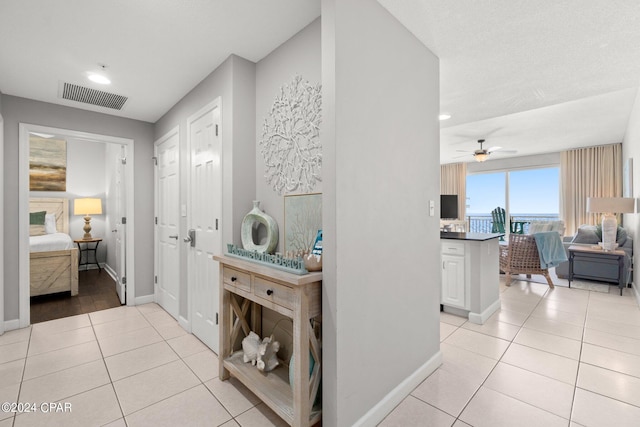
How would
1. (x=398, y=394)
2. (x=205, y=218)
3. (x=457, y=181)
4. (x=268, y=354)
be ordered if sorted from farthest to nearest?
(x=457, y=181), (x=205, y=218), (x=268, y=354), (x=398, y=394)

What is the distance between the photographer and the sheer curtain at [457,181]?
7.96 metres

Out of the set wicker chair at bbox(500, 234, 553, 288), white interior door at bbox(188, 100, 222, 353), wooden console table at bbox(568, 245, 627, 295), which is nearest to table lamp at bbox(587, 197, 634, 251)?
wooden console table at bbox(568, 245, 627, 295)

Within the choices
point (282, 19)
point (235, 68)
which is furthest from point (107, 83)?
point (282, 19)

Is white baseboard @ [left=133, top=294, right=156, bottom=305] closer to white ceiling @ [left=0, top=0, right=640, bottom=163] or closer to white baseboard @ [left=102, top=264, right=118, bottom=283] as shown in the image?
white baseboard @ [left=102, top=264, right=118, bottom=283]

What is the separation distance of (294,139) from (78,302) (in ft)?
12.7

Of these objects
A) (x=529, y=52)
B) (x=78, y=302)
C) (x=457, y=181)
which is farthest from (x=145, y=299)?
(x=457, y=181)

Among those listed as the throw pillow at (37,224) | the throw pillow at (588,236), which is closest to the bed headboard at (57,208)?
the throw pillow at (37,224)

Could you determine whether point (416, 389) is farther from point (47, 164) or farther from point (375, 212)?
point (47, 164)

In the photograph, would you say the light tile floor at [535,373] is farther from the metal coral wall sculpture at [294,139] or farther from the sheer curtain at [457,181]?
the sheer curtain at [457,181]

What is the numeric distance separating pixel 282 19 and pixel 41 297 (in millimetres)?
4817

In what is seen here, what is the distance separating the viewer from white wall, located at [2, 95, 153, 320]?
294 centimetres

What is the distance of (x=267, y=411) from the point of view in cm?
175

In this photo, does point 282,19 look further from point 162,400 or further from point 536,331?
point 536,331

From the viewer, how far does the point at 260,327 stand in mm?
2230
